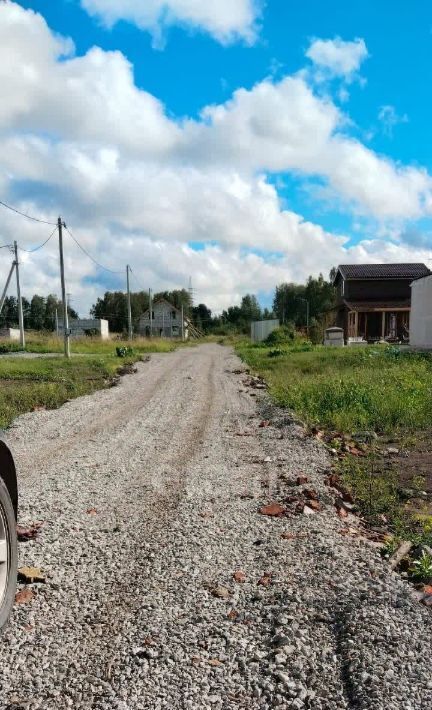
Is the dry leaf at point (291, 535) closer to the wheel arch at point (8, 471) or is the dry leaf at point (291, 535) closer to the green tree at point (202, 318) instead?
the wheel arch at point (8, 471)

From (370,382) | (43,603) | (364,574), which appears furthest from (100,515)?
(370,382)

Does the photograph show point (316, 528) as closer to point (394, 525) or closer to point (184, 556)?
point (394, 525)

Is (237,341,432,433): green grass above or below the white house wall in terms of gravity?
below

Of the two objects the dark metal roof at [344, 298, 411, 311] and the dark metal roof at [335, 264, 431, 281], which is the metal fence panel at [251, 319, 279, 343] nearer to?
the dark metal roof at [344, 298, 411, 311]

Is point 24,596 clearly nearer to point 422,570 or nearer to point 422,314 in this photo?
point 422,570

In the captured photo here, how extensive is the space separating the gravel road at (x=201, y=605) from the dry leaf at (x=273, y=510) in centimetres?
10

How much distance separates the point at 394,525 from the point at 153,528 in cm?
219

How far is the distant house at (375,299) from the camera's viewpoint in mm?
44000

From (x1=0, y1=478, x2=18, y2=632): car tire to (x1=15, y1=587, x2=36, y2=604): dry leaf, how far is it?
34 cm

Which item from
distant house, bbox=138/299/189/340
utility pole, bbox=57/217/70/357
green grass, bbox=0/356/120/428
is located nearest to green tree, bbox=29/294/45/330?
distant house, bbox=138/299/189/340

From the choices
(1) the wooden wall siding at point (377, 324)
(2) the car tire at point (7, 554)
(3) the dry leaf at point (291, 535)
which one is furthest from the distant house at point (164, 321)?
(2) the car tire at point (7, 554)

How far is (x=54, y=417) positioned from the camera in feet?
38.3

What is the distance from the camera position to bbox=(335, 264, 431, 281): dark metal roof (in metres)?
46.9

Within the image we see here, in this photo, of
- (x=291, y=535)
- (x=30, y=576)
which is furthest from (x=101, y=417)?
(x=30, y=576)
